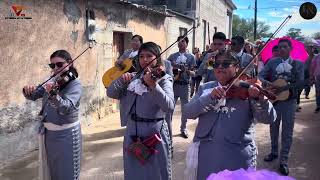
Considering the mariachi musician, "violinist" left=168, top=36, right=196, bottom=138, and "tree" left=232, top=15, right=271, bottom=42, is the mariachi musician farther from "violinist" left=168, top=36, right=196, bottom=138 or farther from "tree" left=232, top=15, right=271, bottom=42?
"tree" left=232, top=15, right=271, bottom=42

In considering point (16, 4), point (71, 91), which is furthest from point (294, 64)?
point (16, 4)

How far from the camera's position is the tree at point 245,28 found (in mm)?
60875

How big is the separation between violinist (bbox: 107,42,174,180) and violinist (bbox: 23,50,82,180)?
1.48 ft

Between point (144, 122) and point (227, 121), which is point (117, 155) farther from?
point (227, 121)

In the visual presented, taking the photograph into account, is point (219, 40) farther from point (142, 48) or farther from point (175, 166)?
point (142, 48)

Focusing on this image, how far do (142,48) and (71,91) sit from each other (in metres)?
0.83

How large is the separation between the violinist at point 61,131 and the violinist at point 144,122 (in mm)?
451

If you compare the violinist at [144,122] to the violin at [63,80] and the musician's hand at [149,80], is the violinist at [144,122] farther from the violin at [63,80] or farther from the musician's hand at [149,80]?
the violin at [63,80]

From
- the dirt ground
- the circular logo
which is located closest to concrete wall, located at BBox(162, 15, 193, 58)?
the circular logo

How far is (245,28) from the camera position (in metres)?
62.9

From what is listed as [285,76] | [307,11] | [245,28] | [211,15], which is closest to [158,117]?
[285,76]

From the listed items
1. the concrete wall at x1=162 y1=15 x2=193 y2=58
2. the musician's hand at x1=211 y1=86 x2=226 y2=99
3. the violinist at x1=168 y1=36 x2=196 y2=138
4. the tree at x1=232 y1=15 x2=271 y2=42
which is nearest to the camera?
the musician's hand at x1=211 y1=86 x2=226 y2=99

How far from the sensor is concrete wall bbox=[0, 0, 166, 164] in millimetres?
6148

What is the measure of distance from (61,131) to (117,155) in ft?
8.70
